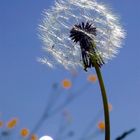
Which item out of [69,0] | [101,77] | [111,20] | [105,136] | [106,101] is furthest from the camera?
[69,0]

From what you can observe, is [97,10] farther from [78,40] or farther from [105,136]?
[105,136]

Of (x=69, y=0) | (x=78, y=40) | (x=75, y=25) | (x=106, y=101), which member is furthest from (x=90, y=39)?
(x=69, y=0)

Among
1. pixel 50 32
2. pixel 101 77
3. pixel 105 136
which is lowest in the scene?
pixel 105 136

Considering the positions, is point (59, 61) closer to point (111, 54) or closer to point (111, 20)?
point (111, 54)

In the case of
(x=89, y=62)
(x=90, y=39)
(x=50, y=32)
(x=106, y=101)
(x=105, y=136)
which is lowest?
(x=105, y=136)

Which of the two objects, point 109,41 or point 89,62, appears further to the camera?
point 109,41

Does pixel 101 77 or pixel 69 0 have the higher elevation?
pixel 69 0

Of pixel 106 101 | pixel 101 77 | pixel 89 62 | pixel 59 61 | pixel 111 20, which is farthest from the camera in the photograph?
pixel 111 20

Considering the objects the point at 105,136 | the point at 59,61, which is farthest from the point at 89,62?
the point at 105,136

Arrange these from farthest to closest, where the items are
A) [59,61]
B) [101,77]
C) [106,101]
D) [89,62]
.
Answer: [59,61], [89,62], [101,77], [106,101]
